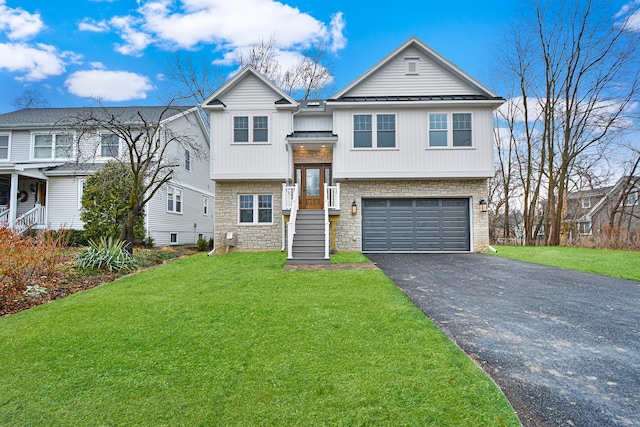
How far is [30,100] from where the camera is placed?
2425 cm

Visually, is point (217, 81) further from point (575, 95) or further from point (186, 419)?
point (186, 419)

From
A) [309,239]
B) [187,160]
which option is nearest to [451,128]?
[309,239]

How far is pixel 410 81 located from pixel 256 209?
8260 millimetres

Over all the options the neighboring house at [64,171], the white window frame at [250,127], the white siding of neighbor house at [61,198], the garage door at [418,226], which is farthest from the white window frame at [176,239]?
the garage door at [418,226]

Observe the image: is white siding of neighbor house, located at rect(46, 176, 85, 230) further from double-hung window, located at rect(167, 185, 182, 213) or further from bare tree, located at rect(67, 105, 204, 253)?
double-hung window, located at rect(167, 185, 182, 213)

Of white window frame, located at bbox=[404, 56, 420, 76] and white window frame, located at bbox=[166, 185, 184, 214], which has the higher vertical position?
white window frame, located at bbox=[404, 56, 420, 76]

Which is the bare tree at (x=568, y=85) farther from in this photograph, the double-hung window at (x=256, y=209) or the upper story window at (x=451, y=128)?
the double-hung window at (x=256, y=209)

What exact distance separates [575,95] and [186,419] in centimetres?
2358

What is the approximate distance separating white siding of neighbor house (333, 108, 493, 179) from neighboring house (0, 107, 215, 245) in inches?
268

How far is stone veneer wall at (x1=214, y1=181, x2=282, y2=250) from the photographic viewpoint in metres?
13.0

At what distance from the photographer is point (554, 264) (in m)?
9.47

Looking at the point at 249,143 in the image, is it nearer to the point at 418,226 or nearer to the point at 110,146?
the point at 418,226

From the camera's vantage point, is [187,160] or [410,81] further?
[187,160]

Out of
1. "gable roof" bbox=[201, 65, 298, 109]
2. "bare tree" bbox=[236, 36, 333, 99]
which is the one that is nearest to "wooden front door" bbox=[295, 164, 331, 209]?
"gable roof" bbox=[201, 65, 298, 109]
